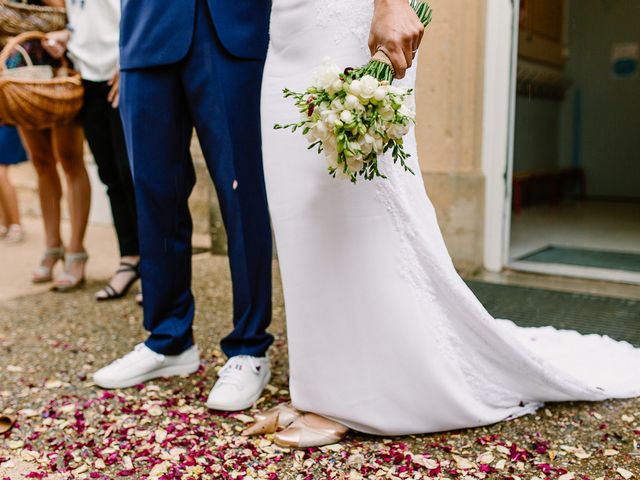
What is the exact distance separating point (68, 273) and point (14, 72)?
4.06 ft


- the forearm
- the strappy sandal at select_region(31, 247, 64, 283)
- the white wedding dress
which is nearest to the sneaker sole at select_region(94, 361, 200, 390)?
the white wedding dress

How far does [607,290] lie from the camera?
3760mm

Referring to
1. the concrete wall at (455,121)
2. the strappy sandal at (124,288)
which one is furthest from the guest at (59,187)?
the concrete wall at (455,121)

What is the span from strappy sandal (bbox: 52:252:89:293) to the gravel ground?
3.86 ft

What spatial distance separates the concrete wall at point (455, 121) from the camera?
3990 mm

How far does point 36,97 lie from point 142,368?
1.58 meters

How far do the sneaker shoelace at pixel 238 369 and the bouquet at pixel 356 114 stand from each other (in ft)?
3.29

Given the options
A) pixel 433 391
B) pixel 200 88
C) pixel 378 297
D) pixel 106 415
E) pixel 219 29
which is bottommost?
pixel 106 415

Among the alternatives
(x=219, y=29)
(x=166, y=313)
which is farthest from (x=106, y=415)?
(x=219, y=29)

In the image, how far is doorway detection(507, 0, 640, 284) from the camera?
7.63 m

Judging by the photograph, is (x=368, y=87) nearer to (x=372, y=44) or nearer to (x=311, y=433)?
(x=372, y=44)

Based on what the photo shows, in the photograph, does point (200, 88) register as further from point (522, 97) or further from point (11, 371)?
point (522, 97)

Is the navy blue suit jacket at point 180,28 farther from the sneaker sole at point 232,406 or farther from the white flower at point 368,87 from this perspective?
the sneaker sole at point 232,406

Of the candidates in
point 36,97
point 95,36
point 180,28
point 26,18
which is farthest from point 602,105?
point 180,28
